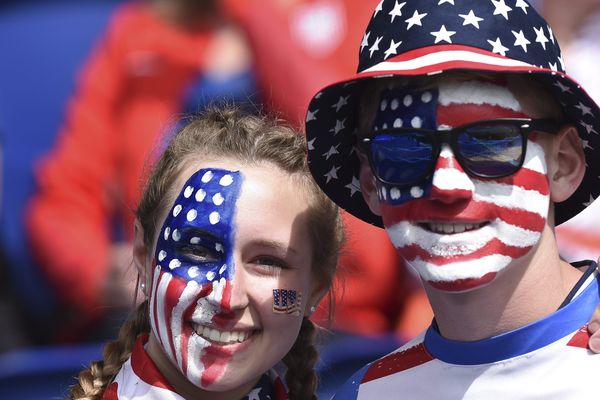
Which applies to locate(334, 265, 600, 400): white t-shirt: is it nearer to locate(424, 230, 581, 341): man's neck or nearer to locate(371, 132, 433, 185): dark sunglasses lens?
locate(424, 230, 581, 341): man's neck

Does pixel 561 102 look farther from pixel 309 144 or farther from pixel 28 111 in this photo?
pixel 28 111

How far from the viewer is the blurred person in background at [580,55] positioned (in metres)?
5.42

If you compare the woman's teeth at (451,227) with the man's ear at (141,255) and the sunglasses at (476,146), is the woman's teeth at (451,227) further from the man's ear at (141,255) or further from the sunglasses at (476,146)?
the man's ear at (141,255)

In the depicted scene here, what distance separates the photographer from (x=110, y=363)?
3.57 m

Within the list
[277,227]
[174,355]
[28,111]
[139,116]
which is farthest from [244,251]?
[28,111]

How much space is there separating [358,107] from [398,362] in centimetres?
70

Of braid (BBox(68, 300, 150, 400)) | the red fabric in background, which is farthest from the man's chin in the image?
the red fabric in background

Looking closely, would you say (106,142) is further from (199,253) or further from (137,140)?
(199,253)

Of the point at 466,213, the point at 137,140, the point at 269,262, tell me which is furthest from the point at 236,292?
the point at 137,140

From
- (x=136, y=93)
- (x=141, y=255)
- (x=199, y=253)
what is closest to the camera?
(x=199, y=253)

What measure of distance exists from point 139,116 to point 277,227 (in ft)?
9.74

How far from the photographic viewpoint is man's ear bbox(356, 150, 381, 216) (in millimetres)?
3139

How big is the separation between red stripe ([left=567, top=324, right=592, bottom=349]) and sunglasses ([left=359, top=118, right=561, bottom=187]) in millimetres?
441

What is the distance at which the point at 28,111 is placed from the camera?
6.94 meters
